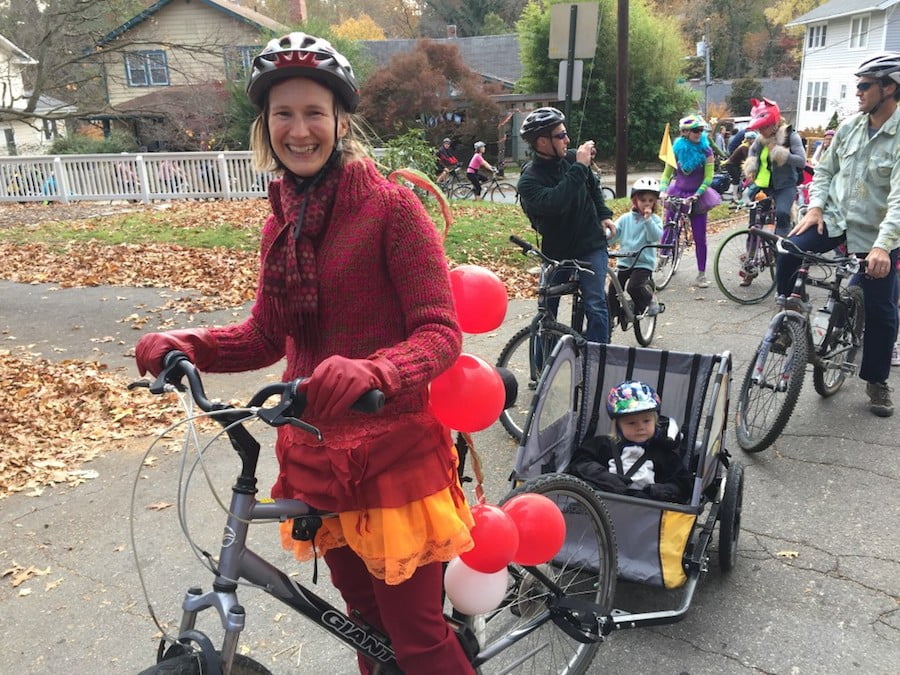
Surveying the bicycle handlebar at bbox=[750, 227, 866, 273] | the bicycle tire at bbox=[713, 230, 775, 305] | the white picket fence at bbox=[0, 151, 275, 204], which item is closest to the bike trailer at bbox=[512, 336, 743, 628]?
the bicycle handlebar at bbox=[750, 227, 866, 273]

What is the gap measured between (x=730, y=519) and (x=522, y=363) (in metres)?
2.41

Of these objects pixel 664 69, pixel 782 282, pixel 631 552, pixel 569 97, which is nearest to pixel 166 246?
pixel 569 97

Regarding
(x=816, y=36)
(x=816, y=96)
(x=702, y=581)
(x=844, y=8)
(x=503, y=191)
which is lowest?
(x=702, y=581)

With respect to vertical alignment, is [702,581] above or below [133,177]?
below

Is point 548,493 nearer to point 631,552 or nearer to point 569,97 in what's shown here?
point 631,552

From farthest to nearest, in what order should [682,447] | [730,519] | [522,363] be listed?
[522,363], [682,447], [730,519]

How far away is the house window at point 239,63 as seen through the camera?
13.4 m

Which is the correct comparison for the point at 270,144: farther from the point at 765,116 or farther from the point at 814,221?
the point at 765,116

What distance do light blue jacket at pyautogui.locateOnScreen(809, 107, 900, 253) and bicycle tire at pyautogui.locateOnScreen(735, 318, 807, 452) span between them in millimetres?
748

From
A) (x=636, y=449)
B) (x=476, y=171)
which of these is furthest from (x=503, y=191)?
(x=636, y=449)

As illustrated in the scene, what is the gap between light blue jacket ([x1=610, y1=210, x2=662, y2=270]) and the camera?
6398mm

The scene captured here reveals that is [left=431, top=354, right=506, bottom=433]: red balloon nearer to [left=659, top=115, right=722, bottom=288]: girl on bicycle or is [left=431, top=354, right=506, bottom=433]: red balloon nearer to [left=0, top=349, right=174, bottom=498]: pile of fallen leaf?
[left=0, top=349, right=174, bottom=498]: pile of fallen leaf

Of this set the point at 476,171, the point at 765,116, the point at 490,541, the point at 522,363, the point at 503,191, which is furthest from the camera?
the point at 503,191

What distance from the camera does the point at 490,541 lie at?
212cm
